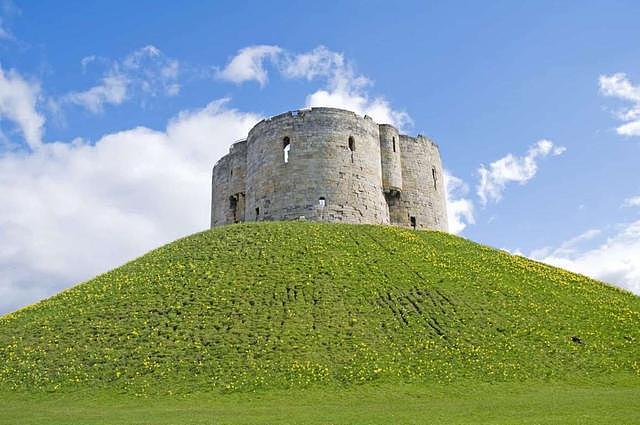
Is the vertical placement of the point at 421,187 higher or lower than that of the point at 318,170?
higher

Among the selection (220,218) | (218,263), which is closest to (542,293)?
(218,263)

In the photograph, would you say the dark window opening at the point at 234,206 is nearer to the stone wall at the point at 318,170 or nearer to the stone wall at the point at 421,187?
the stone wall at the point at 318,170

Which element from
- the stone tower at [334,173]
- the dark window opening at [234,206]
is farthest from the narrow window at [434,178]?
the dark window opening at [234,206]

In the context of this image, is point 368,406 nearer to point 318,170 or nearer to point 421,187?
point 318,170

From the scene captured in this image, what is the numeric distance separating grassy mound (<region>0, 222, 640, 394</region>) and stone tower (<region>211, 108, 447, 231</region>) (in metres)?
5.90

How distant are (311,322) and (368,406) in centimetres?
672

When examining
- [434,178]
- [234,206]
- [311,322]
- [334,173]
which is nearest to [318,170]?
[334,173]

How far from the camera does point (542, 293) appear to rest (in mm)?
28453

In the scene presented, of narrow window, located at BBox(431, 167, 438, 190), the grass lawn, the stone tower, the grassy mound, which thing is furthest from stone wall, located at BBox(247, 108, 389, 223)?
the grass lawn

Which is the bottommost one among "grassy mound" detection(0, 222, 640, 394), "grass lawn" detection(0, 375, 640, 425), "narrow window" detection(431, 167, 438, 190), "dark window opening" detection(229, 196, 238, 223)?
"grass lawn" detection(0, 375, 640, 425)

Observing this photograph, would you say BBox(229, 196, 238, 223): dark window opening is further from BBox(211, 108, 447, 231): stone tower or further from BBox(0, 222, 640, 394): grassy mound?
BBox(0, 222, 640, 394): grassy mound

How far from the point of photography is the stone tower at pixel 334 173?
38.6 meters

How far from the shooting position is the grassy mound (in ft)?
67.2

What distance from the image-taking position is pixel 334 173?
3894cm
